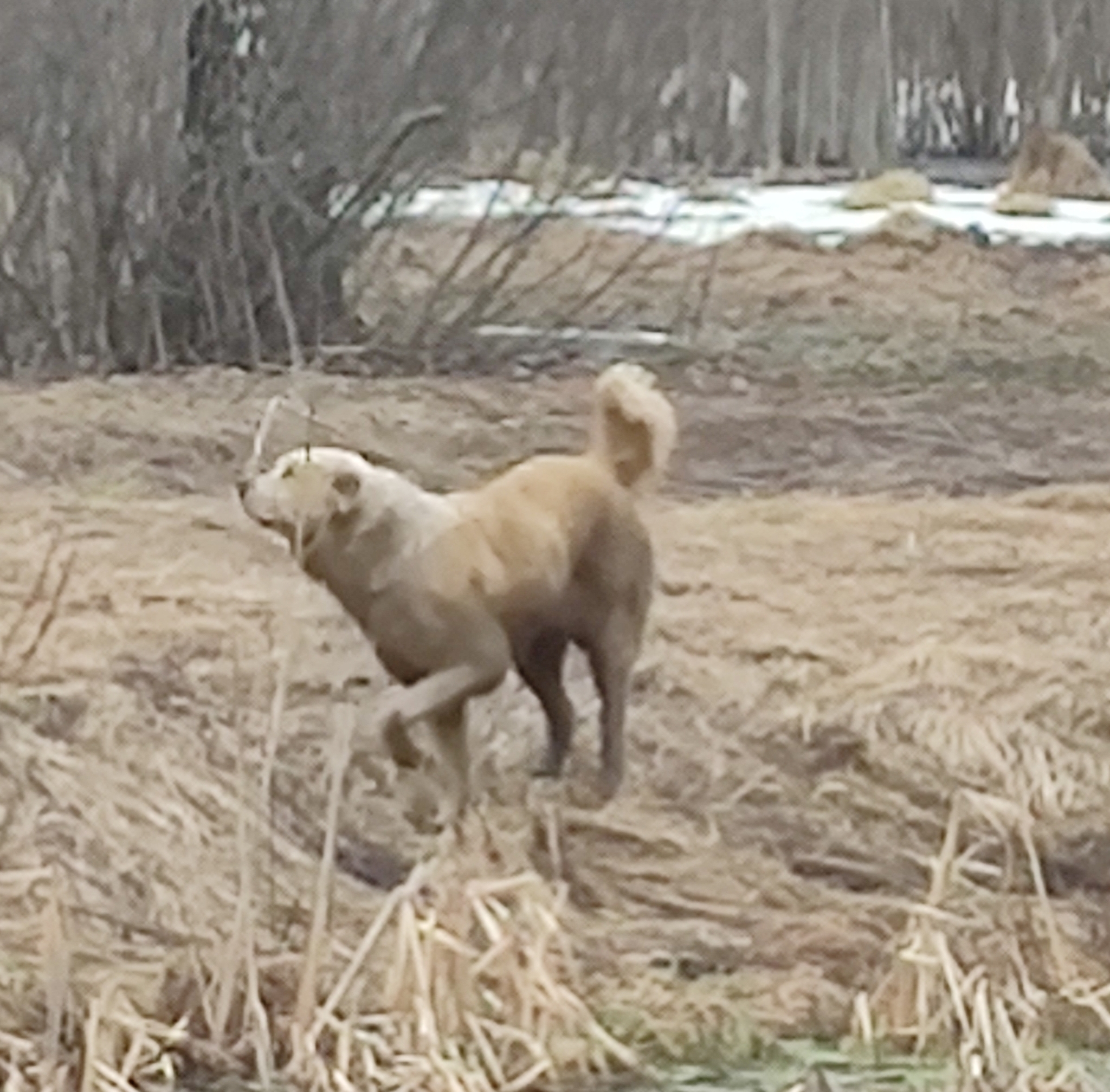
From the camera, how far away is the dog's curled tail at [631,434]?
2709mm

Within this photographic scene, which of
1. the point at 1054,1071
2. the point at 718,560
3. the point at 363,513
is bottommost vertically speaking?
the point at 1054,1071

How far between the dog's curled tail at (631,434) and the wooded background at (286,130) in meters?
0.72

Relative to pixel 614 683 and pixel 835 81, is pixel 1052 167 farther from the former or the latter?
pixel 614 683

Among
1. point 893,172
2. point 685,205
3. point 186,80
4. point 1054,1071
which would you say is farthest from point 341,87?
point 1054,1071

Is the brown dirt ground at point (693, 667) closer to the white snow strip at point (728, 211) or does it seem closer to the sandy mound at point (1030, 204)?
the white snow strip at point (728, 211)

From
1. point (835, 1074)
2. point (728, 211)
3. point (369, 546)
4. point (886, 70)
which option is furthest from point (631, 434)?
point (886, 70)

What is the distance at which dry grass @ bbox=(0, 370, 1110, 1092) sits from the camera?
7.97 feet

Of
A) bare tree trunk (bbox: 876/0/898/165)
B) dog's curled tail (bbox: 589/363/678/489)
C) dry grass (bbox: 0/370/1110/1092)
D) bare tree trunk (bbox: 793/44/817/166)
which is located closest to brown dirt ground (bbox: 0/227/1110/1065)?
dry grass (bbox: 0/370/1110/1092)

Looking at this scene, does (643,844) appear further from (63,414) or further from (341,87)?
(341,87)

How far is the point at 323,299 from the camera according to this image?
3.50 metres

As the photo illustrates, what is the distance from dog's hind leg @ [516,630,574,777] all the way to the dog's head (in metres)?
0.20

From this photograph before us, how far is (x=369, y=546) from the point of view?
2.47 meters

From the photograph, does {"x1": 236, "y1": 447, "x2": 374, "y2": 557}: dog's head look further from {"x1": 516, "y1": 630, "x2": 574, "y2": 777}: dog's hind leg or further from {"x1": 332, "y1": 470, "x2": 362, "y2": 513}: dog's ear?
{"x1": 516, "y1": 630, "x2": 574, "y2": 777}: dog's hind leg

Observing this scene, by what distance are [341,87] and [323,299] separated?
0.75 feet
